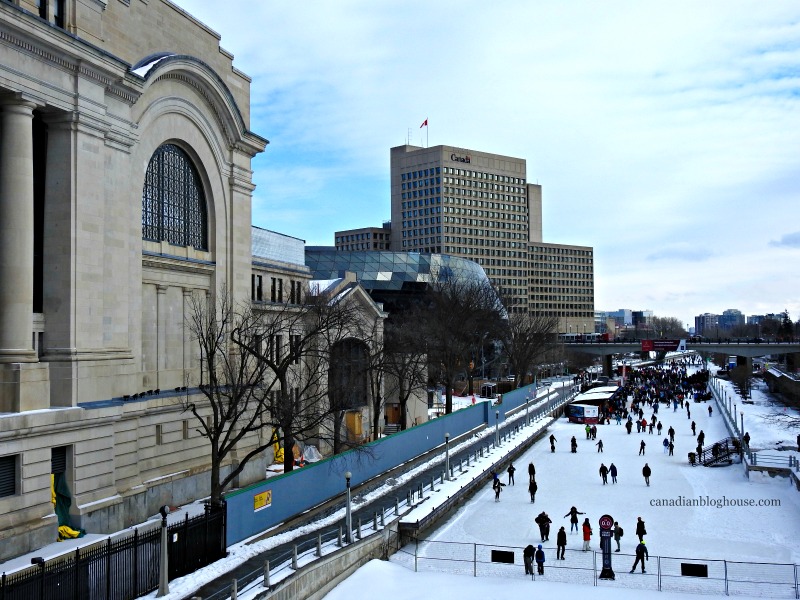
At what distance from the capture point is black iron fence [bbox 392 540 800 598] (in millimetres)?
20094

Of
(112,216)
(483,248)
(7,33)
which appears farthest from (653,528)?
(483,248)

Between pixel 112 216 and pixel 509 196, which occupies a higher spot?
pixel 509 196

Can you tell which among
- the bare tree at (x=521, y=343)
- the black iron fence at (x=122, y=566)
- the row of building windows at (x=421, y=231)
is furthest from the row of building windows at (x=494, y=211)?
the black iron fence at (x=122, y=566)

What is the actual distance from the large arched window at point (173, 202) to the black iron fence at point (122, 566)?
12.7 meters

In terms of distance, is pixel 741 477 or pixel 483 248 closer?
pixel 741 477

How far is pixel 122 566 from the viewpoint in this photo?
52.8 ft

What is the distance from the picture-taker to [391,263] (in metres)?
86.9

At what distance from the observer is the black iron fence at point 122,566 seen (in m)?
14.2

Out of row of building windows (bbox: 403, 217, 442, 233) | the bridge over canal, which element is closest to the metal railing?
the bridge over canal

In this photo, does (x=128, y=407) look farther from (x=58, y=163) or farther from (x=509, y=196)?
(x=509, y=196)

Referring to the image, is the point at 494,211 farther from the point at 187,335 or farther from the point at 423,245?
the point at 187,335

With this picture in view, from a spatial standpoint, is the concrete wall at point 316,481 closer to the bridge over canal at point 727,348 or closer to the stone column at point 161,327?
the stone column at point 161,327

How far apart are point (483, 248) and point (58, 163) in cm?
16599

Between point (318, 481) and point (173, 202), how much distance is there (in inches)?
491
